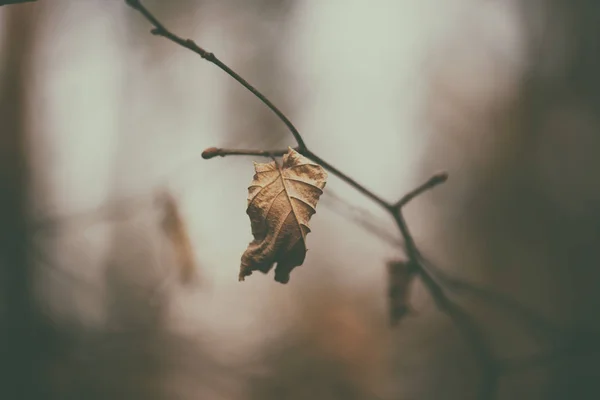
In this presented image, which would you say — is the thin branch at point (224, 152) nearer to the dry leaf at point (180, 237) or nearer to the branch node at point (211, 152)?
the branch node at point (211, 152)

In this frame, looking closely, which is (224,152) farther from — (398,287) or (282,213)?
(398,287)

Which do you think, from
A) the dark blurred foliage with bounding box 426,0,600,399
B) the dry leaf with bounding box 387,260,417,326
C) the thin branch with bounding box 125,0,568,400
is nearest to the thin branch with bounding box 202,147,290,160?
the thin branch with bounding box 125,0,568,400

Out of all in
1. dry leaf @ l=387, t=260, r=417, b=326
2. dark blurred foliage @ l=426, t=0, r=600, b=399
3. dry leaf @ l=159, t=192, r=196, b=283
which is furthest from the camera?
dark blurred foliage @ l=426, t=0, r=600, b=399

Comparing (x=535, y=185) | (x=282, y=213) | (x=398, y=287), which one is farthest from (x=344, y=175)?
(x=535, y=185)

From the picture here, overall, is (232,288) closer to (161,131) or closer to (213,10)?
(161,131)

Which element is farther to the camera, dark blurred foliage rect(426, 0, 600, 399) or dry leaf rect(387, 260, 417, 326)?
dark blurred foliage rect(426, 0, 600, 399)

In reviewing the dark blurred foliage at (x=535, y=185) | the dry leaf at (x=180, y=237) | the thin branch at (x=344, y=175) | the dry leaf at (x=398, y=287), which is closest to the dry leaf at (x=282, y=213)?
the thin branch at (x=344, y=175)

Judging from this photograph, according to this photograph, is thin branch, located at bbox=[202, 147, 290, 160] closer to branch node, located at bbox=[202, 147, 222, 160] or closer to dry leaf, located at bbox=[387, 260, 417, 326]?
branch node, located at bbox=[202, 147, 222, 160]
